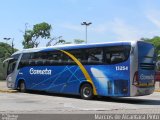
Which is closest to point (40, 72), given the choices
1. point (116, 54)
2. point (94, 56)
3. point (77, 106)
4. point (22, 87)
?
point (22, 87)


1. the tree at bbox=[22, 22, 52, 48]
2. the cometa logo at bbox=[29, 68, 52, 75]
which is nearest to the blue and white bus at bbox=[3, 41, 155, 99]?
the cometa logo at bbox=[29, 68, 52, 75]

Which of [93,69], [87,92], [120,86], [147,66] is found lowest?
[87,92]

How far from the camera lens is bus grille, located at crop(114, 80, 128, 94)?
66.4ft

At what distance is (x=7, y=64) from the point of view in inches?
1142

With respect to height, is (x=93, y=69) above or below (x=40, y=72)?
above

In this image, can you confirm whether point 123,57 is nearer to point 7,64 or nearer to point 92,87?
point 92,87

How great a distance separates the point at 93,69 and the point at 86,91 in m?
1.39

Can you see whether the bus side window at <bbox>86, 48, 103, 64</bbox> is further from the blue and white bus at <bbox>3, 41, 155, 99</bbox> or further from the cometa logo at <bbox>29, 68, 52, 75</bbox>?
the cometa logo at <bbox>29, 68, 52, 75</bbox>

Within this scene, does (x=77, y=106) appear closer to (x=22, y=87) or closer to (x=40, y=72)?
(x=40, y=72)

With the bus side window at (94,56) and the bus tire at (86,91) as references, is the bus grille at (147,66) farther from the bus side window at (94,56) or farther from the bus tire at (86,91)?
the bus tire at (86,91)

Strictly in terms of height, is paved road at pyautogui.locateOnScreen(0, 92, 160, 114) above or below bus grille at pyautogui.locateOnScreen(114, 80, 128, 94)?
below

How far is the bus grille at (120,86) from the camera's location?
66.4 feet

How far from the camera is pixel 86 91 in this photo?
22422mm

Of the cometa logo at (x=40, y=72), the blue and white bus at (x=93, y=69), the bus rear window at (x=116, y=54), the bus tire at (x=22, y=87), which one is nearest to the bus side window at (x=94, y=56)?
the blue and white bus at (x=93, y=69)
